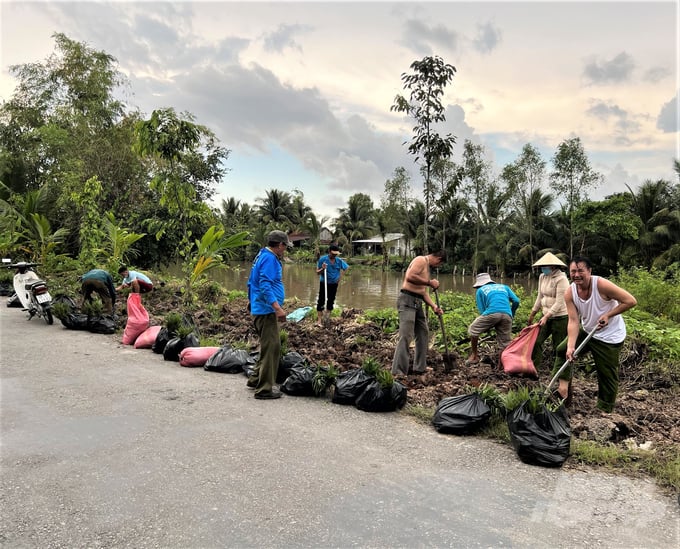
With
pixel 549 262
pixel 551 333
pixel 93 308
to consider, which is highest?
pixel 549 262

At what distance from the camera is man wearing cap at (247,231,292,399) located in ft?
17.4

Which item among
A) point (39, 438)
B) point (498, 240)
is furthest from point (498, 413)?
point (498, 240)

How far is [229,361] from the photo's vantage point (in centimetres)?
644

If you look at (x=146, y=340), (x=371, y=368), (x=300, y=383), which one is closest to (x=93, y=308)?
(x=146, y=340)

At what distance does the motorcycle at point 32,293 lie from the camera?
373 inches

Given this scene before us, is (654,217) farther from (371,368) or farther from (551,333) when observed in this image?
(371,368)

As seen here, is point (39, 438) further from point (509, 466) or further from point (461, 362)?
point (461, 362)

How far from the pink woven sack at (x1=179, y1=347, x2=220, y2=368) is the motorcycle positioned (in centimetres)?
438

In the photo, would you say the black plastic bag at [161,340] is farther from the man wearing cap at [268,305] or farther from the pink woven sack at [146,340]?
the man wearing cap at [268,305]

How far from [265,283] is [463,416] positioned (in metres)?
2.40

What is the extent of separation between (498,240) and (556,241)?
161 inches

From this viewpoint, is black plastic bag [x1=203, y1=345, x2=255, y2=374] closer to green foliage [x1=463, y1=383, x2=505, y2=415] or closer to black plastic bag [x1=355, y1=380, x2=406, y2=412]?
black plastic bag [x1=355, y1=380, x2=406, y2=412]

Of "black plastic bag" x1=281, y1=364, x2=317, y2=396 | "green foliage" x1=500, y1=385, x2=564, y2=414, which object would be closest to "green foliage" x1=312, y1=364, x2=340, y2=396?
"black plastic bag" x1=281, y1=364, x2=317, y2=396

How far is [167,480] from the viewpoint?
11.2ft
